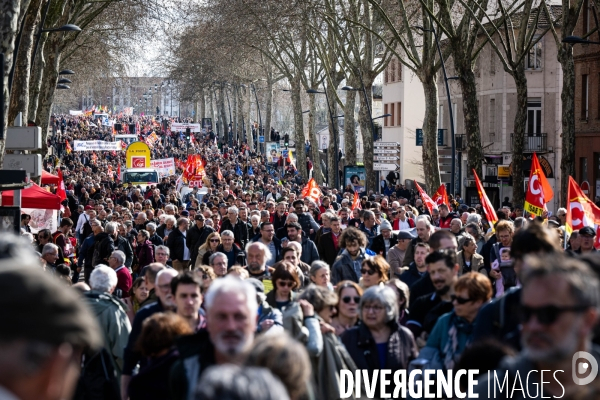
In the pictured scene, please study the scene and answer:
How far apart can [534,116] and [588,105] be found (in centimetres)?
969

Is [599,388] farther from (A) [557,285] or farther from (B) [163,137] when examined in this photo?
(B) [163,137]

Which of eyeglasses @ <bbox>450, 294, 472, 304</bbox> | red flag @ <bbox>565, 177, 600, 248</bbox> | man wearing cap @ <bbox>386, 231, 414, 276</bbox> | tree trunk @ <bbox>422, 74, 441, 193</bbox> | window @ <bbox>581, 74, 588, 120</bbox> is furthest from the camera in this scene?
window @ <bbox>581, 74, 588, 120</bbox>

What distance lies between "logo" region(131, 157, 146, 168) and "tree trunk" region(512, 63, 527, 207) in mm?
17931

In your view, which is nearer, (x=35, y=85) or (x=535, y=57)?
(x=35, y=85)

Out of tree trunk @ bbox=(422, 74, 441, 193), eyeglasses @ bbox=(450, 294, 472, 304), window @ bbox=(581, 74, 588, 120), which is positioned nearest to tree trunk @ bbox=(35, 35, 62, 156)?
tree trunk @ bbox=(422, 74, 441, 193)

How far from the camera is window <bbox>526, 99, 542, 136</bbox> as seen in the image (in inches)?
2025

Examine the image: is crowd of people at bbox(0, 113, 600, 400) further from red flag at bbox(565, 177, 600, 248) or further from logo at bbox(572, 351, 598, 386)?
red flag at bbox(565, 177, 600, 248)

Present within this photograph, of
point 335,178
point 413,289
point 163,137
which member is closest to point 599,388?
point 413,289

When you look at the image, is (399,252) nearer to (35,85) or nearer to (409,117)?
(35,85)

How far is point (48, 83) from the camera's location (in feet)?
Result: 115

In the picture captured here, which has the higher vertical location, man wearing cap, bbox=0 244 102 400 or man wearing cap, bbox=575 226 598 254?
man wearing cap, bbox=0 244 102 400

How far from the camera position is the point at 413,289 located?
8781mm

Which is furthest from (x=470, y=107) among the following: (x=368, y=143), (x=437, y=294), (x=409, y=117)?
(x=409, y=117)

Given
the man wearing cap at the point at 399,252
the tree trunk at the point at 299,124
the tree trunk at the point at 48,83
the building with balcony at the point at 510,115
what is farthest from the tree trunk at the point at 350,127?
the man wearing cap at the point at 399,252
